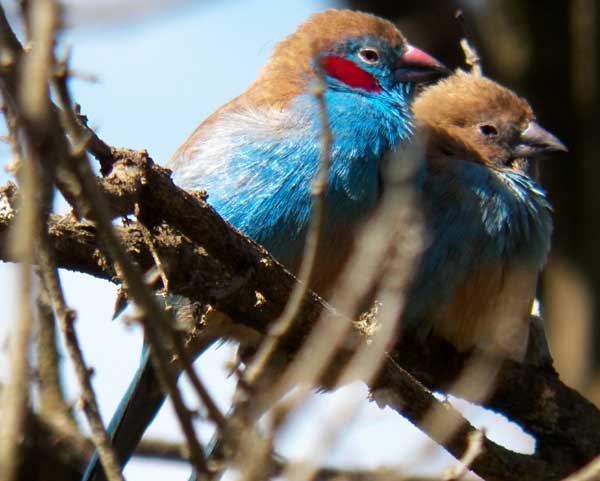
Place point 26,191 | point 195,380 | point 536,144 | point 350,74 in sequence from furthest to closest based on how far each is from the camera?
point 536,144 < point 350,74 < point 195,380 < point 26,191

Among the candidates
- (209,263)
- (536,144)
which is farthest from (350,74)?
(209,263)

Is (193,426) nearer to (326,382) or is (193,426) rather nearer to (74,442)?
(326,382)

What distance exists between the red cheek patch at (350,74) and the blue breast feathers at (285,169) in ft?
1.18

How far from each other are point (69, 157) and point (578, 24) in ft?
20.0

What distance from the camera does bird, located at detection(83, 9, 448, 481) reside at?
514 centimetres

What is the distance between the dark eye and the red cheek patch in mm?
808

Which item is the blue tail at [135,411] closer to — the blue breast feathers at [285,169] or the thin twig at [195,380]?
the blue breast feathers at [285,169]

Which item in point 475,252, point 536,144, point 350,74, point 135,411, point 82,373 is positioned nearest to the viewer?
point 82,373

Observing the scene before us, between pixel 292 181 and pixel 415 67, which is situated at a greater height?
pixel 415 67

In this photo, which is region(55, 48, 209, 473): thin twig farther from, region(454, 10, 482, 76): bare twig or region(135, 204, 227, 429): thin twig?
region(454, 10, 482, 76): bare twig

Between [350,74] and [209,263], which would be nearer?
[209,263]

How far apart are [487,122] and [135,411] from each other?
97.7 inches

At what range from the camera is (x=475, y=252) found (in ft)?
19.0

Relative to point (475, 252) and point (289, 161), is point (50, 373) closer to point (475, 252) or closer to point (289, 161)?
point (289, 161)
